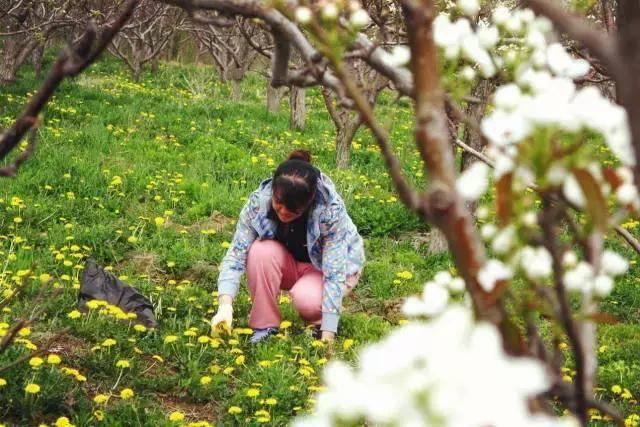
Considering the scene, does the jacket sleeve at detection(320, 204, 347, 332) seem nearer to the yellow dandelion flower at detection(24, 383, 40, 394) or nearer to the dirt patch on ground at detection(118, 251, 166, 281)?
the dirt patch on ground at detection(118, 251, 166, 281)

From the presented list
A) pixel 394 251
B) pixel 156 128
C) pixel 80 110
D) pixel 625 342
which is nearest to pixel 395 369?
pixel 625 342

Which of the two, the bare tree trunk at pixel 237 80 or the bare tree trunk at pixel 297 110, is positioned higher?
the bare tree trunk at pixel 237 80

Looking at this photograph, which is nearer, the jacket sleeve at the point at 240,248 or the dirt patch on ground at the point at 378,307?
the jacket sleeve at the point at 240,248

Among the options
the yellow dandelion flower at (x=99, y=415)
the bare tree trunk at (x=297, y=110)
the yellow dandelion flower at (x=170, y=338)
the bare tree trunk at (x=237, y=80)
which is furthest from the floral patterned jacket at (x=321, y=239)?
the bare tree trunk at (x=237, y=80)

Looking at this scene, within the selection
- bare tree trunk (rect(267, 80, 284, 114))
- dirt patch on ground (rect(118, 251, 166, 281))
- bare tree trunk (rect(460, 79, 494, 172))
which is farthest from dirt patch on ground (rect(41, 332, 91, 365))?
bare tree trunk (rect(267, 80, 284, 114))

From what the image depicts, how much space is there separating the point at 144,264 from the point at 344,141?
309 cm

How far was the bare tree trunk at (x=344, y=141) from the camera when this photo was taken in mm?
7547

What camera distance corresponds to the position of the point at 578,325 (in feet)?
2.90

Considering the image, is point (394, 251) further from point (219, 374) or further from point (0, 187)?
point (0, 187)

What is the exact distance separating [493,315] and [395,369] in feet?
0.87

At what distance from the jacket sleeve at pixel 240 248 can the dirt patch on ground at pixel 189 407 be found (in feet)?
2.47

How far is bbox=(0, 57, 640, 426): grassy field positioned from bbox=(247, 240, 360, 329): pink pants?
13 cm

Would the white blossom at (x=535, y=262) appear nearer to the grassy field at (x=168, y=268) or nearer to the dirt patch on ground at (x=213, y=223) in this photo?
the grassy field at (x=168, y=268)

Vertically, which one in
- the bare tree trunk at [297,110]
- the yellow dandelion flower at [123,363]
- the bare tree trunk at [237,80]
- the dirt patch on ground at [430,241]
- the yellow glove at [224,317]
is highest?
the bare tree trunk at [237,80]
